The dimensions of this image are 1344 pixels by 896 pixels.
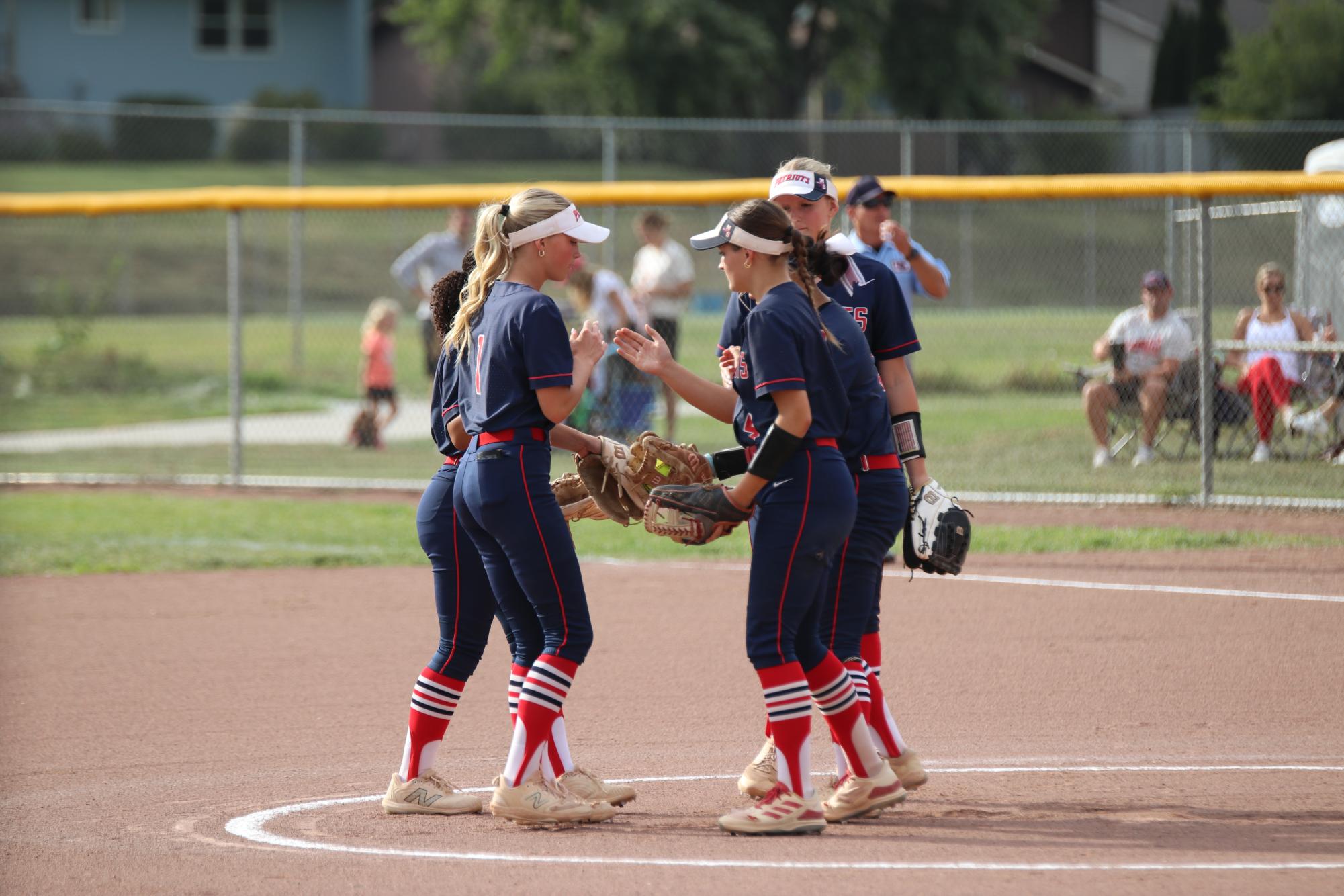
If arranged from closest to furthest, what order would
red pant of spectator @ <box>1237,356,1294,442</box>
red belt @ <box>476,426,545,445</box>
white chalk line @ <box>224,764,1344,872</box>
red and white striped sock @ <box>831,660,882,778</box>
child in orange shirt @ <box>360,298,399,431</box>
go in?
white chalk line @ <box>224,764,1344,872</box> → red belt @ <box>476,426,545,445</box> → red and white striped sock @ <box>831,660,882,778</box> → red pant of spectator @ <box>1237,356,1294,442</box> → child in orange shirt @ <box>360,298,399,431</box>

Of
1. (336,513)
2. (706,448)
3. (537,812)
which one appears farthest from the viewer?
(706,448)

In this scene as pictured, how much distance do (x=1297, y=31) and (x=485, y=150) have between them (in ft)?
63.9

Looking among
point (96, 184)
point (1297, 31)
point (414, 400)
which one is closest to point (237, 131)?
point (96, 184)

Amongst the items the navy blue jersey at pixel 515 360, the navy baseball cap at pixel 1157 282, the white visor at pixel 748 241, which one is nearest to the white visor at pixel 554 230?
the navy blue jersey at pixel 515 360

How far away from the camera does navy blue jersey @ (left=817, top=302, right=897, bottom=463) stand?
4777mm

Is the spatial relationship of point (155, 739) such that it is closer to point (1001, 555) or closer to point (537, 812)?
point (537, 812)

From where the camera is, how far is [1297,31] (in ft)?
119

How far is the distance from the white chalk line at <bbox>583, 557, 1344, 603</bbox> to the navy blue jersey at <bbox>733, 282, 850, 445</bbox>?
362 centimetres

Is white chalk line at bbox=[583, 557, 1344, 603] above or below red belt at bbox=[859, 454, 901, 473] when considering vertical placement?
below

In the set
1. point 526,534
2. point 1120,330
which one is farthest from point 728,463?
point 1120,330

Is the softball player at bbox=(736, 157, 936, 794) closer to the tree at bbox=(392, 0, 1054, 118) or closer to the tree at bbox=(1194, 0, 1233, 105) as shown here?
the tree at bbox=(392, 0, 1054, 118)

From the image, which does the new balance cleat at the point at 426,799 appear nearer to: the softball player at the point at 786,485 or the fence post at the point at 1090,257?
the softball player at the point at 786,485

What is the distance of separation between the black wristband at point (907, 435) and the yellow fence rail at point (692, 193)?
5.34 m

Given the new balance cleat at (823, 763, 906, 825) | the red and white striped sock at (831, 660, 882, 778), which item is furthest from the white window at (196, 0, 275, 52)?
the new balance cleat at (823, 763, 906, 825)
